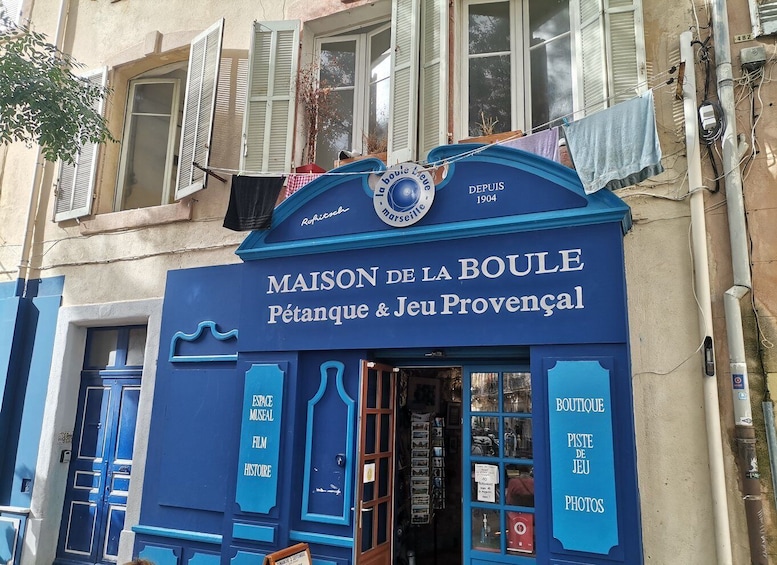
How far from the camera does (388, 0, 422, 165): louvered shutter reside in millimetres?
5875

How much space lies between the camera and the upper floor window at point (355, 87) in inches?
262

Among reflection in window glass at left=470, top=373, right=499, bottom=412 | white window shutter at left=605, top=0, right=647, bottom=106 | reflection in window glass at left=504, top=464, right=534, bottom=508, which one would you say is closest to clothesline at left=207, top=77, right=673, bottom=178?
white window shutter at left=605, top=0, right=647, bottom=106

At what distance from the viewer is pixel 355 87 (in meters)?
6.83

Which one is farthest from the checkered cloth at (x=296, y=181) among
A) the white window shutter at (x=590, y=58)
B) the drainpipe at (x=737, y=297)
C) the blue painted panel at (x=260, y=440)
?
the drainpipe at (x=737, y=297)

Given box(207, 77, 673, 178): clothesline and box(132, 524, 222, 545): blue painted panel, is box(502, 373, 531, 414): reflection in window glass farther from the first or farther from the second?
box(132, 524, 222, 545): blue painted panel

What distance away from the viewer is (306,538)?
536 centimetres

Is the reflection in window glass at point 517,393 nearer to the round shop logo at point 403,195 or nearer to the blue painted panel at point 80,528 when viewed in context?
the round shop logo at point 403,195

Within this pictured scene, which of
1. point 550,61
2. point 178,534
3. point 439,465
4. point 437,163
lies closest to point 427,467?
point 439,465

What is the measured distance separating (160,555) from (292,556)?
1915 millimetres

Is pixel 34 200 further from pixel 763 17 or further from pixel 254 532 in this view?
pixel 763 17

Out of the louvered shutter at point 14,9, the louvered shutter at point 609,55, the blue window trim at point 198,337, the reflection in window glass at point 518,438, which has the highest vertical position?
the louvered shutter at point 14,9

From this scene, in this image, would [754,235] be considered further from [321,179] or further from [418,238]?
[321,179]

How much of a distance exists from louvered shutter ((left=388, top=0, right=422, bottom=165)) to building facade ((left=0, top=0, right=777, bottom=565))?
0.03 metres

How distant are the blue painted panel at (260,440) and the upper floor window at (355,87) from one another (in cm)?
248
